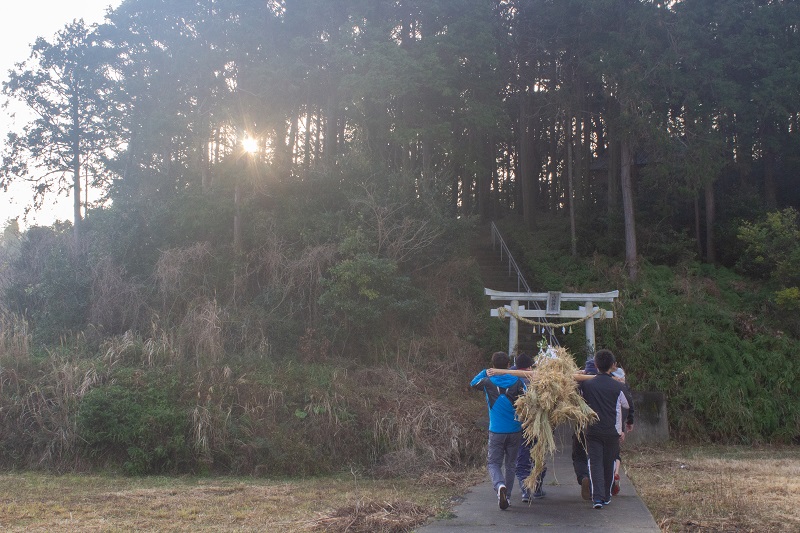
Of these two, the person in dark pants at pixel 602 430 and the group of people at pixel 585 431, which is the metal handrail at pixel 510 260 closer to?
the group of people at pixel 585 431

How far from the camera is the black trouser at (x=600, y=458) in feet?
23.5

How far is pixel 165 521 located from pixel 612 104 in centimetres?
1738

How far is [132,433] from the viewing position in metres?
11.7

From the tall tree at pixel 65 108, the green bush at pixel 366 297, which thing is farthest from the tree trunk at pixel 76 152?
the green bush at pixel 366 297

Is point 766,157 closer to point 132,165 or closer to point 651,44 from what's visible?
point 651,44

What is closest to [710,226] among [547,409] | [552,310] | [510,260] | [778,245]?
[778,245]

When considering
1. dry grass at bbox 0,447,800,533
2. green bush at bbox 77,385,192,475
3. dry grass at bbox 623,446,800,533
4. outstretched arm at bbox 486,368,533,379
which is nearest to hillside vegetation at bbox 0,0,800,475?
green bush at bbox 77,385,192,475

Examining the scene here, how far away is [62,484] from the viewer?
33.7ft

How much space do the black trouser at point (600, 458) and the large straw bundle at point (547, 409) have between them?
0.26 m

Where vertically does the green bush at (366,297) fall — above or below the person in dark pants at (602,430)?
Result: above

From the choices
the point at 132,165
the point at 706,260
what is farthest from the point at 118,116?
the point at 706,260

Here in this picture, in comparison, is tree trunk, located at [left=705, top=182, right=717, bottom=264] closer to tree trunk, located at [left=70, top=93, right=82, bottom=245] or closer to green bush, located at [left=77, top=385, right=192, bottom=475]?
green bush, located at [left=77, top=385, right=192, bottom=475]

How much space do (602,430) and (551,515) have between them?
0.98 m

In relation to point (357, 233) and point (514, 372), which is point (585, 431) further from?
point (357, 233)
